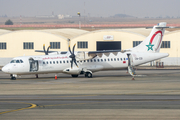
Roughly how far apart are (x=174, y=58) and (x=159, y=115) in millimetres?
48514

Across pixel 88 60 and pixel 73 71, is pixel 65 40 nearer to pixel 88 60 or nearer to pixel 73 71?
pixel 88 60

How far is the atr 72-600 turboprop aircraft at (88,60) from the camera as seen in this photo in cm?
3775

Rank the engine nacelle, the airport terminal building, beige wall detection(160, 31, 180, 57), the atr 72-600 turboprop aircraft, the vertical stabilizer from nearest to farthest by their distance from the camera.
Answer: the atr 72-600 turboprop aircraft < the engine nacelle < the vertical stabilizer < beige wall detection(160, 31, 180, 57) < the airport terminal building

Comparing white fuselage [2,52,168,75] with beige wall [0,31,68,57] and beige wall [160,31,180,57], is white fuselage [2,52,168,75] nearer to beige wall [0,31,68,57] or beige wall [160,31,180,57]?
beige wall [160,31,180,57]

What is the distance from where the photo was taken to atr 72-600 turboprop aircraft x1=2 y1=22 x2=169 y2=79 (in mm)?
37750

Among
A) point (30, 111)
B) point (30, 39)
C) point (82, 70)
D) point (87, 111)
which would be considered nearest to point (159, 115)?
point (87, 111)

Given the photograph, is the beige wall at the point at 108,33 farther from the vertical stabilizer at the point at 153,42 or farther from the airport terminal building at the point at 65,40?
the vertical stabilizer at the point at 153,42

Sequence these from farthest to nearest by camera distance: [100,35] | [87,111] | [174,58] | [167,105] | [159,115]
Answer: [100,35]
[174,58]
[167,105]
[87,111]
[159,115]

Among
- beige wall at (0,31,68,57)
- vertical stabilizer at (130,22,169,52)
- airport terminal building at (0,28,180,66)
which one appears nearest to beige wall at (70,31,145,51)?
airport terminal building at (0,28,180,66)

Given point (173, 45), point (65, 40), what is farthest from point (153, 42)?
point (65, 40)

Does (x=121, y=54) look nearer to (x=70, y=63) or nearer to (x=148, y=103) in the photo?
(x=70, y=63)

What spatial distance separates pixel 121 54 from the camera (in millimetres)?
40812

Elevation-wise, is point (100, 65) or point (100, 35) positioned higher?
point (100, 35)

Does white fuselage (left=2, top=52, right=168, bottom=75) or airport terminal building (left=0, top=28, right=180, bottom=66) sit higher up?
airport terminal building (left=0, top=28, right=180, bottom=66)
